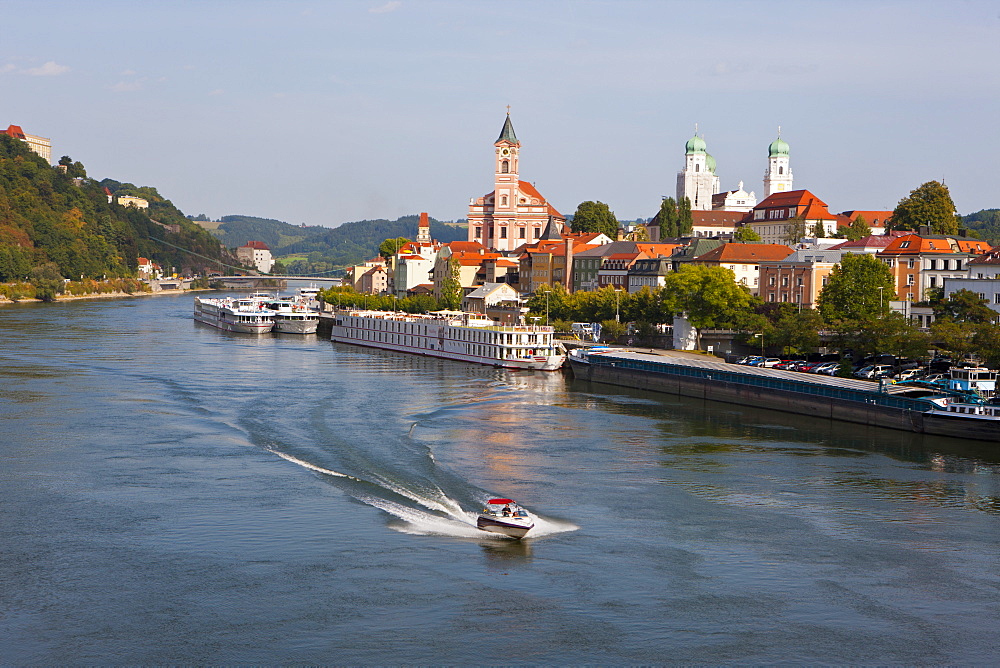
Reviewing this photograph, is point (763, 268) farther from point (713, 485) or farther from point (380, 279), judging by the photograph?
point (380, 279)

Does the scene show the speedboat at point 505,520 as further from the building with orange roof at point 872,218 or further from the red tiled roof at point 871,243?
the building with orange roof at point 872,218

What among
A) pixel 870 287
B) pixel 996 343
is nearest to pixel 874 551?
pixel 996 343

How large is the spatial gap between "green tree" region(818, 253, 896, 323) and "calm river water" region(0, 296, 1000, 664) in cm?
1629

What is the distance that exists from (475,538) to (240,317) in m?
67.2

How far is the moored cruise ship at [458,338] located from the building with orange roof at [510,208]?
3996cm

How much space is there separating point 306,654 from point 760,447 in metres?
21.6

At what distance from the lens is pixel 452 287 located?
324 ft

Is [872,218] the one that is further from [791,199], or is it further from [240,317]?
[240,317]

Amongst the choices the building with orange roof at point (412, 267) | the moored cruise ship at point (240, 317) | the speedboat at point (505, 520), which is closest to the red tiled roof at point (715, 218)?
the building with orange roof at point (412, 267)

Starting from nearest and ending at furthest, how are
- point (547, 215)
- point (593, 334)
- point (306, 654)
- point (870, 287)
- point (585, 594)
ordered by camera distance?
1. point (306, 654)
2. point (585, 594)
3. point (870, 287)
4. point (593, 334)
5. point (547, 215)

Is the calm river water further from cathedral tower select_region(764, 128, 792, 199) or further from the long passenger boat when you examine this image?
cathedral tower select_region(764, 128, 792, 199)

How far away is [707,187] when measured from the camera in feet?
555

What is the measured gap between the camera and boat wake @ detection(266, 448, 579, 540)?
26.6m

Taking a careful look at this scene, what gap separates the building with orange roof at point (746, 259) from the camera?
78.4 m
